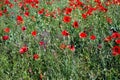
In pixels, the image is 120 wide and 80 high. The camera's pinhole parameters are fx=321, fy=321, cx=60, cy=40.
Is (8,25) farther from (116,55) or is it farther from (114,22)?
(116,55)

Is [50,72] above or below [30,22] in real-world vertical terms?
below

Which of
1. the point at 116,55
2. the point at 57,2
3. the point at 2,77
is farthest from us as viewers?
the point at 57,2

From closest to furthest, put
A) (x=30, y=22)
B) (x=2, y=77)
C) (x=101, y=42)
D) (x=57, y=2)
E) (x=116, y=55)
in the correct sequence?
(x=116, y=55)
(x=2, y=77)
(x=101, y=42)
(x=30, y=22)
(x=57, y=2)

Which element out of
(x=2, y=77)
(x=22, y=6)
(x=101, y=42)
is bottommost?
(x=2, y=77)

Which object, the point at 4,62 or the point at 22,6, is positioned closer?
the point at 4,62

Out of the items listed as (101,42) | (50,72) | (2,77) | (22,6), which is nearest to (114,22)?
(101,42)

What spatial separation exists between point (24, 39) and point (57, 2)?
185 cm

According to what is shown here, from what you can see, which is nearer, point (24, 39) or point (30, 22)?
point (24, 39)

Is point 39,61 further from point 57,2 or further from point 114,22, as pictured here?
point 57,2

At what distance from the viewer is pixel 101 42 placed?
3.93 meters

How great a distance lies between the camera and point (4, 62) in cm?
389

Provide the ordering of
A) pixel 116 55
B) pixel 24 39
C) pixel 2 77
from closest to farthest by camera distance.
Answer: pixel 116 55
pixel 2 77
pixel 24 39

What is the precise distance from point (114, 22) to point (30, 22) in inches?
57.5

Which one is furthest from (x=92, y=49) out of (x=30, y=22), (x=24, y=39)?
(x=30, y=22)
